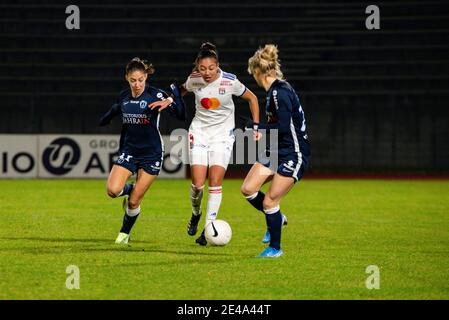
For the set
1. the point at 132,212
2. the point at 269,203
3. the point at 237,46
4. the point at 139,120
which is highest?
the point at 237,46

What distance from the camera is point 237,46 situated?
102 ft

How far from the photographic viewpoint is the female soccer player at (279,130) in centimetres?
840

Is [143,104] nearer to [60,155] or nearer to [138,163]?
[138,163]

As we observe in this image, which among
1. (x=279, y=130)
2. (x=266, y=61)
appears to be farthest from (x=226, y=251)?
(x=266, y=61)

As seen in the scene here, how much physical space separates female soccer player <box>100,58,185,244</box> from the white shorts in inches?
12.9

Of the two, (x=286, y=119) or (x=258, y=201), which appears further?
(x=258, y=201)

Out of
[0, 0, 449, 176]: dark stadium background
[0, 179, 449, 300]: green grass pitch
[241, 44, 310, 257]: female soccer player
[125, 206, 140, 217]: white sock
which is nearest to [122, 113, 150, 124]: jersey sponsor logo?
[125, 206, 140, 217]: white sock

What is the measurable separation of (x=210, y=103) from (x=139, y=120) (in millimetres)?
776

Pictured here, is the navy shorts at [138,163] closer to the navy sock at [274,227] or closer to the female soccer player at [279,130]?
the female soccer player at [279,130]

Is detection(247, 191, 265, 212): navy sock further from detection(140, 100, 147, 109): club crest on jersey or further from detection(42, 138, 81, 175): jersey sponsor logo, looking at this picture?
detection(42, 138, 81, 175): jersey sponsor logo

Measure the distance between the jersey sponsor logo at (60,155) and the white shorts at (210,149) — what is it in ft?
43.2

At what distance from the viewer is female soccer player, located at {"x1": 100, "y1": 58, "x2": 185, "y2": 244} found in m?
9.54

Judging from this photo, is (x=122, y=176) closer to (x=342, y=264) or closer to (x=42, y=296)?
(x=342, y=264)

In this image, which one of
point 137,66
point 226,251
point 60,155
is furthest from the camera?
point 60,155
